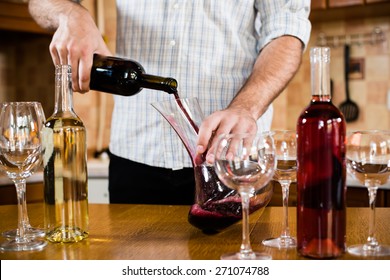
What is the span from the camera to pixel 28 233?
93 centimetres

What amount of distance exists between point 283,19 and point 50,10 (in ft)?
1.79

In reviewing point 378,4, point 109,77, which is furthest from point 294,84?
point 109,77

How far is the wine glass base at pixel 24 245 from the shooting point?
2.71ft

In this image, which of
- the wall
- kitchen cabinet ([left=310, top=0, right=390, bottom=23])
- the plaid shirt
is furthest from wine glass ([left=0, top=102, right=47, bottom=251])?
the wall

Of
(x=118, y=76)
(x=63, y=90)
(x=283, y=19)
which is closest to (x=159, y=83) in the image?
(x=118, y=76)

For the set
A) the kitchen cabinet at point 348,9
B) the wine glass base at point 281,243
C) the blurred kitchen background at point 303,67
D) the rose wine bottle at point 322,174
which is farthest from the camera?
the blurred kitchen background at point 303,67

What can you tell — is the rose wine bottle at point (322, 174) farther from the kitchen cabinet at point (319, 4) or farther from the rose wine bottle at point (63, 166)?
the kitchen cabinet at point (319, 4)

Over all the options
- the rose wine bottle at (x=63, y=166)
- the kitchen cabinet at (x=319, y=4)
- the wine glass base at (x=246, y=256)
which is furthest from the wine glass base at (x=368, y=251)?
the kitchen cabinet at (x=319, y=4)

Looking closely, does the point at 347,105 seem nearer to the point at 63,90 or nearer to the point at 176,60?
the point at 176,60

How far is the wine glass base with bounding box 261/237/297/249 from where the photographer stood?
821mm

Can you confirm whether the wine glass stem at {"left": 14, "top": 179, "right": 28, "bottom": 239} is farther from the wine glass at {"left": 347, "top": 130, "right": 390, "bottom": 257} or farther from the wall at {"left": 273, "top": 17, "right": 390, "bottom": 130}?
the wall at {"left": 273, "top": 17, "right": 390, "bottom": 130}

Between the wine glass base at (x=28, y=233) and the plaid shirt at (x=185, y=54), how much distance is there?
0.53 metres

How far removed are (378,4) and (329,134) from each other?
6.60 ft
